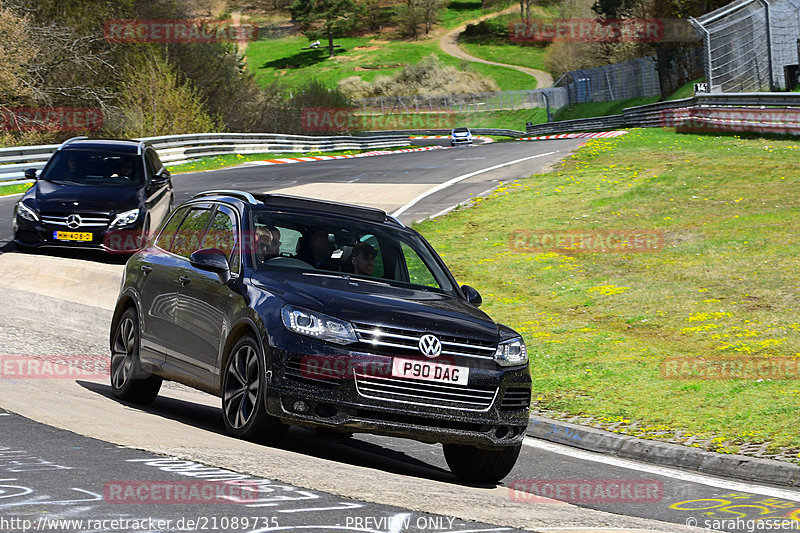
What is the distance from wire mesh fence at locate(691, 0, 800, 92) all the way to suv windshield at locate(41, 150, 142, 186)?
81.1 ft

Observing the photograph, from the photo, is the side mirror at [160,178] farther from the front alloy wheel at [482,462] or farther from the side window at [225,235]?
the front alloy wheel at [482,462]

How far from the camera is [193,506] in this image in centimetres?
539

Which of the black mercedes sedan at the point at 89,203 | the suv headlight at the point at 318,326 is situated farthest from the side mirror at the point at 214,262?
the black mercedes sedan at the point at 89,203

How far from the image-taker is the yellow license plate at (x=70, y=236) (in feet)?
57.4

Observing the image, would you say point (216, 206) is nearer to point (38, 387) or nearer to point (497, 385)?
point (38, 387)

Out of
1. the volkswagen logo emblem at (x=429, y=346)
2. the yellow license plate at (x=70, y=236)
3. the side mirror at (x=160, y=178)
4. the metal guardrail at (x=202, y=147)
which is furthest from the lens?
the metal guardrail at (x=202, y=147)

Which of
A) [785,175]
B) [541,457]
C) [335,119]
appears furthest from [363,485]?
[335,119]

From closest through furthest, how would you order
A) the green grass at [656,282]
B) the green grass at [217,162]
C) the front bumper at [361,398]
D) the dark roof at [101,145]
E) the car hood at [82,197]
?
the front bumper at [361,398] → the green grass at [656,282] → the car hood at [82,197] → the dark roof at [101,145] → the green grass at [217,162]

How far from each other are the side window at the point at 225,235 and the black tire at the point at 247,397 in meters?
0.79

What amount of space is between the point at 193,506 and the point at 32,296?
10.5m

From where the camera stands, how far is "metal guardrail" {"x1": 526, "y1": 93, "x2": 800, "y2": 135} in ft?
108

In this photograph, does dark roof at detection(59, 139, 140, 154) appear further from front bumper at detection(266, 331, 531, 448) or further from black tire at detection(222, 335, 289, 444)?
front bumper at detection(266, 331, 531, 448)

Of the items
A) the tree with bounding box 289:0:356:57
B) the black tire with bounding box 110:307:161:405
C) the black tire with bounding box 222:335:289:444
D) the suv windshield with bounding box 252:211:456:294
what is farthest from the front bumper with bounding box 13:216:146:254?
the tree with bounding box 289:0:356:57

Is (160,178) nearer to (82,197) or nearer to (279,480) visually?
(82,197)
